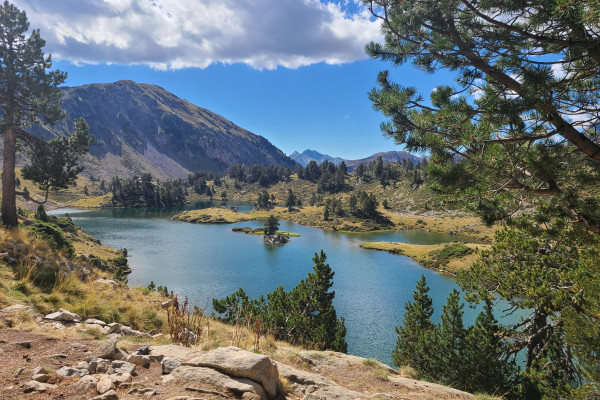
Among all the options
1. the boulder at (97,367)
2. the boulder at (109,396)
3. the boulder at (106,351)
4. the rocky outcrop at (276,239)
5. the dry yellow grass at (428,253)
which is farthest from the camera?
the rocky outcrop at (276,239)

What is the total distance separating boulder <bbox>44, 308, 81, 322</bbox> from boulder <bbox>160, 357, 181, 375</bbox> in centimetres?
500

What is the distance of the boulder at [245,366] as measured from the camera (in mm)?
6039

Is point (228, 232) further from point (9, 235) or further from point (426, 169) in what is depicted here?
point (426, 169)

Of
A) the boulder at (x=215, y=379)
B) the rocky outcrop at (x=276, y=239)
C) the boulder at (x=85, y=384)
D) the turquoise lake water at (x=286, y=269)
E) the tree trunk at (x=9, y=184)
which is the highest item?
the tree trunk at (x=9, y=184)

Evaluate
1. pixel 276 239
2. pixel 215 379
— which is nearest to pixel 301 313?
pixel 215 379

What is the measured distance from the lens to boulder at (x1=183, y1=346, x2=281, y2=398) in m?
6.04

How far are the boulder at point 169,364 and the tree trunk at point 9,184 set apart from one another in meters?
19.0

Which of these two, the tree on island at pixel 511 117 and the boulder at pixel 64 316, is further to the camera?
the boulder at pixel 64 316

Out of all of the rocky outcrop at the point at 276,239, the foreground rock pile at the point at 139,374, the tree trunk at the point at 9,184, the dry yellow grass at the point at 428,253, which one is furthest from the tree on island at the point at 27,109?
the rocky outcrop at the point at 276,239

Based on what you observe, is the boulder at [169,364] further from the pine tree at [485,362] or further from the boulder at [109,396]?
the pine tree at [485,362]

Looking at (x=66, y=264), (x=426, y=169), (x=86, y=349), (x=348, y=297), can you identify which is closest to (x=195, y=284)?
(x=348, y=297)

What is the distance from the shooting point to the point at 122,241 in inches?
3098

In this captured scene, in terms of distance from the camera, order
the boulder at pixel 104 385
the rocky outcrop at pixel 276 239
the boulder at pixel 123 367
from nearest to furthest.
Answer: the boulder at pixel 104 385, the boulder at pixel 123 367, the rocky outcrop at pixel 276 239

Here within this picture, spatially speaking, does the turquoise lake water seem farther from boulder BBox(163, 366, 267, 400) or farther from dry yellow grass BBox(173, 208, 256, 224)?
dry yellow grass BBox(173, 208, 256, 224)
